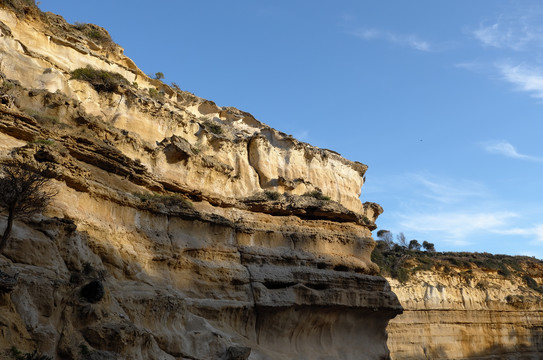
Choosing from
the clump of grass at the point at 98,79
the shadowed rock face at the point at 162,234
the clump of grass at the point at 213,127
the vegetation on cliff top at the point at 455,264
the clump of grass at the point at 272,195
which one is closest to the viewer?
the shadowed rock face at the point at 162,234

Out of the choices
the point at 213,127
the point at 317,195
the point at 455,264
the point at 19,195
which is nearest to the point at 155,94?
the point at 213,127

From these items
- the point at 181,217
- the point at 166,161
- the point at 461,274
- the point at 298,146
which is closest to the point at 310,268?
the point at 181,217

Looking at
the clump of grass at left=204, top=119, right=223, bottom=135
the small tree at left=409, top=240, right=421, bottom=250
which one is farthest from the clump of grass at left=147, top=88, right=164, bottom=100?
the small tree at left=409, top=240, right=421, bottom=250

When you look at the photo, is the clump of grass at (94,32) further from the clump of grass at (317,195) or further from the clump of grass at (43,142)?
the clump of grass at (317,195)

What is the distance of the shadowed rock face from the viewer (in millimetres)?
12195

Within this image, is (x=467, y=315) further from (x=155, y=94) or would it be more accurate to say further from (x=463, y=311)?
(x=155, y=94)

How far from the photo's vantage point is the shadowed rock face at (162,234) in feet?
40.0

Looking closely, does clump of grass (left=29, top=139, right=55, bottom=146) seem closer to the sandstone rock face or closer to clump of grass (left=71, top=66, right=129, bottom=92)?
A: clump of grass (left=71, top=66, right=129, bottom=92)

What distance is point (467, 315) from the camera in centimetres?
4272

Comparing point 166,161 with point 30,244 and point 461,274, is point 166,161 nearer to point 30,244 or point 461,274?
point 30,244

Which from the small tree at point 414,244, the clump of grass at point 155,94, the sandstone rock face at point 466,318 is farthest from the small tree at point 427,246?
the clump of grass at point 155,94

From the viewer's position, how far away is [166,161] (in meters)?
22.7

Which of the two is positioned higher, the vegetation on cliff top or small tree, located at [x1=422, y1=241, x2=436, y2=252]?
small tree, located at [x1=422, y1=241, x2=436, y2=252]

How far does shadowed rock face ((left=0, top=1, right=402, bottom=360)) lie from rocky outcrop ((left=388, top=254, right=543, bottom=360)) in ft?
52.0
